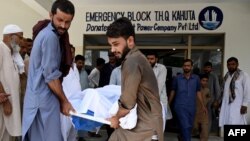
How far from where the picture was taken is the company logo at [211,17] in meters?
9.02

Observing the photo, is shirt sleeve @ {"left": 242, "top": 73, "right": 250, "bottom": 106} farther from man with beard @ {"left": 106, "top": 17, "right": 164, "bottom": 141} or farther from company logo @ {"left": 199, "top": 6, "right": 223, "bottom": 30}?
man with beard @ {"left": 106, "top": 17, "right": 164, "bottom": 141}

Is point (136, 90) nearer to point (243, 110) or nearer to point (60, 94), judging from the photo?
point (60, 94)

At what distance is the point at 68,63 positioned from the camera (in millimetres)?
2758

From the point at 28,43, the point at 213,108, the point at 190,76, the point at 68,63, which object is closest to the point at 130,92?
the point at 68,63

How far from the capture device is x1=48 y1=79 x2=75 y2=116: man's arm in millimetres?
2564

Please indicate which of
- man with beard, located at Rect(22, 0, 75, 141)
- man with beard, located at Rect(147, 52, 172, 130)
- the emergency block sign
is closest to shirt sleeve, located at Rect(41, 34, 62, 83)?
man with beard, located at Rect(22, 0, 75, 141)

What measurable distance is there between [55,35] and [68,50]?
19 centimetres

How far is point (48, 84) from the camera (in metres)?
2.57

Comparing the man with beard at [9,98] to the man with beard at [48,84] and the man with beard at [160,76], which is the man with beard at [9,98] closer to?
the man with beard at [48,84]

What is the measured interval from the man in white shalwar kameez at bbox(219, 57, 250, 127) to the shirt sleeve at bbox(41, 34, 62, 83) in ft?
17.2

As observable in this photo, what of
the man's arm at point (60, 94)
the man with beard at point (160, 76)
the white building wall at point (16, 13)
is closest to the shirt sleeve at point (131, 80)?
the man's arm at point (60, 94)

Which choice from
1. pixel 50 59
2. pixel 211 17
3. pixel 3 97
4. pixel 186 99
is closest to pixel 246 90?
pixel 186 99

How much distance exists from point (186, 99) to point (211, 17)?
10.4 ft

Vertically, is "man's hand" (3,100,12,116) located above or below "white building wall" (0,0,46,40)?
below
